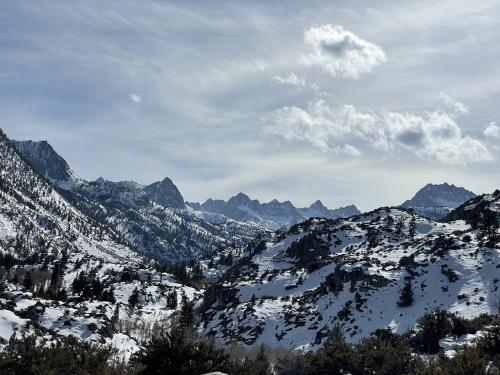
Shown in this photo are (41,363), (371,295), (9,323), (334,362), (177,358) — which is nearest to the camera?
(177,358)

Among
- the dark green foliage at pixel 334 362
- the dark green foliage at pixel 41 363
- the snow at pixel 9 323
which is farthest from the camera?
the snow at pixel 9 323

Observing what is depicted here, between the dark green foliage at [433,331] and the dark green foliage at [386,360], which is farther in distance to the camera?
the dark green foliage at [433,331]

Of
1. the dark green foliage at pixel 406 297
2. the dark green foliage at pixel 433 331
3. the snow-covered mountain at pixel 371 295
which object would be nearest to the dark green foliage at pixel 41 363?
the dark green foliage at pixel 433 331

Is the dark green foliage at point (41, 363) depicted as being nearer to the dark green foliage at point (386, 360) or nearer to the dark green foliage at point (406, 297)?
the dark green foliage at point (386, 360)

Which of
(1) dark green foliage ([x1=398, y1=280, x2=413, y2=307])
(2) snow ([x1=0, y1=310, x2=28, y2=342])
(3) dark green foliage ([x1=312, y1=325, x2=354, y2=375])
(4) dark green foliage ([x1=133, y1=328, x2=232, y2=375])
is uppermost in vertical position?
(1) dark green foliage ([x1=398, y1=280, x2=413, y2=307])

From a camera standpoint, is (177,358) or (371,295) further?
(371,295)

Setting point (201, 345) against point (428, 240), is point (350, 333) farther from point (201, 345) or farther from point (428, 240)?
point (201, 345)

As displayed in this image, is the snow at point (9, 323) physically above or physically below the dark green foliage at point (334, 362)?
below

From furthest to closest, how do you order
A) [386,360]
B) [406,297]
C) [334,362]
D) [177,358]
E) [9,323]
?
1. [406,297]
2. [9,323]
3. [334,362]
4. [386,360]
5. [177,358]

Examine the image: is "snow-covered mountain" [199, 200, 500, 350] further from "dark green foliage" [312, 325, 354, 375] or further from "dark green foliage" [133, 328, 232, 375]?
"dark green foliage" [133, 328, 232, 375]

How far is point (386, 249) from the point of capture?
18450cm

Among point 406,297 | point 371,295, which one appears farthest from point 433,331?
point 371,295

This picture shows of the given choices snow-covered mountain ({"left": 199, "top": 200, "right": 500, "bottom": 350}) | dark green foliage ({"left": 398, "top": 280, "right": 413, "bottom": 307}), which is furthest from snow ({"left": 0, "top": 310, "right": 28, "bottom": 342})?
dark green foliage ({"left": 398, "top": 280, "right": 413, "bottom": 307})

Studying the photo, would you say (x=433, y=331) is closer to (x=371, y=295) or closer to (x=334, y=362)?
(x=334, y=362)
